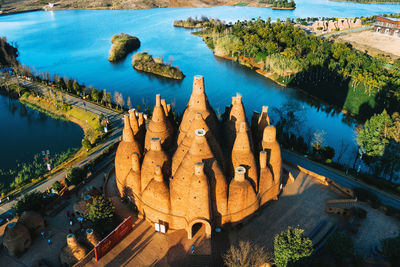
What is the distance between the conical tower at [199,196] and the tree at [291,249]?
5.83m

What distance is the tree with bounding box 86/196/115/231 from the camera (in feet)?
79.4

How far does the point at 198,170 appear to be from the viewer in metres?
21.7

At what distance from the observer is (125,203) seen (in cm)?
2767

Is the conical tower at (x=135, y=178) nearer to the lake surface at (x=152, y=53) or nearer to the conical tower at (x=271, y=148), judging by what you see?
the conical tower at (x=271, y=148)

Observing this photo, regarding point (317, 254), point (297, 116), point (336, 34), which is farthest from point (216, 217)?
point (336, 34)

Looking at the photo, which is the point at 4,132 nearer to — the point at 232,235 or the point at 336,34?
the point at 232,235

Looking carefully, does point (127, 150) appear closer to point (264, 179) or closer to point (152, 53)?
point (264, 179)

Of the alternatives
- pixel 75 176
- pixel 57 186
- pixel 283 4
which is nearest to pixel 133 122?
pixel 75 176

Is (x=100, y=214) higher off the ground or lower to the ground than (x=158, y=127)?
lower

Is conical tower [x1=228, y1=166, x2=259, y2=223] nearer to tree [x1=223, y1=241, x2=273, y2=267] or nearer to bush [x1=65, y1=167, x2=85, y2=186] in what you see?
tree [x1=223, y1=241, x2=273, y2=267]

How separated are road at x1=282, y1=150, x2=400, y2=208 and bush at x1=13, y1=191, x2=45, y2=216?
28.2m

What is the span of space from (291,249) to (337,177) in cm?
1757

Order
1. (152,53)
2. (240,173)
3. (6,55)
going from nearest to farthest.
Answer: (240,173) → (6,55) → (152,53)

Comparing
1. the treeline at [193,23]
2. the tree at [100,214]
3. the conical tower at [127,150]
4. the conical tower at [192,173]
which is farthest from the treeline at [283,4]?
the tree at [100,214]
